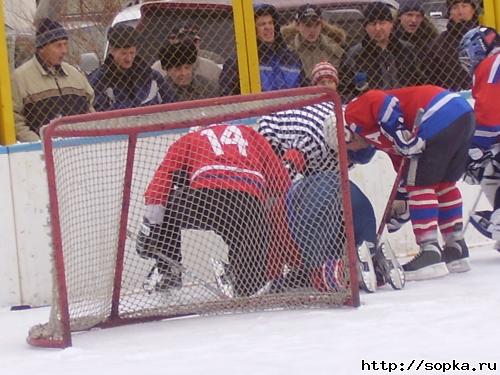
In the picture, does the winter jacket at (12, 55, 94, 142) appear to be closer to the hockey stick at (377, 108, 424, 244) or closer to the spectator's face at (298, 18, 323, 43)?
the spectator's face at (298, 18, 323, 43)

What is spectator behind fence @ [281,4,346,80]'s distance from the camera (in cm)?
686

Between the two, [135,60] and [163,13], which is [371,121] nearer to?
[135,60]

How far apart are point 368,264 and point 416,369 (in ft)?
5.83

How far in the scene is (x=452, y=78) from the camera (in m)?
7.00

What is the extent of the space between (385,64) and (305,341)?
9.65 feet

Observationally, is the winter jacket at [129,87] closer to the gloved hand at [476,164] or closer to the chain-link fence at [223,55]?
the chain-link fence at [223,55]

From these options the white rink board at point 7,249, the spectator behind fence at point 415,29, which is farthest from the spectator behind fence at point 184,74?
the spectator behind fence at point 415,29

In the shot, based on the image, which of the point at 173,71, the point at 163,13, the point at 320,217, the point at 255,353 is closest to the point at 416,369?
the point at 255,353

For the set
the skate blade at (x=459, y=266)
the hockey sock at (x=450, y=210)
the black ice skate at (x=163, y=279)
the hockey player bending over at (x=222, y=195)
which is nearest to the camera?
the hockey player bending over at (x=222, y=195)

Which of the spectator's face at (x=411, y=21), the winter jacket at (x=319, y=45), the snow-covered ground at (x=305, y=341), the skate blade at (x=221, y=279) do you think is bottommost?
the snow-covered ground at (x=305, y=341)

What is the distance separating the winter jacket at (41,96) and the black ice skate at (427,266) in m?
1.97

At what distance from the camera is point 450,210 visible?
5.91 meters

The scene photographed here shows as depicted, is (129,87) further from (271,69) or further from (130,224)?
(130,224)

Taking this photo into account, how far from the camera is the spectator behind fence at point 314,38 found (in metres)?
6.86
